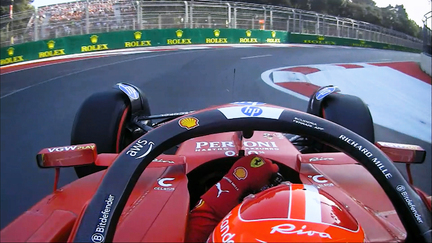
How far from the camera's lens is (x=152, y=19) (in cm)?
1780

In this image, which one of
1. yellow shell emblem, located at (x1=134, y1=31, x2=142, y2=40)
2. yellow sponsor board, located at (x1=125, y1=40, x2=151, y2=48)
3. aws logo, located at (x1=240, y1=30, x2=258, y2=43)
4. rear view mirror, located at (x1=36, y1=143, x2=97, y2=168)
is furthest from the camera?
aws logo, located at (x1=240, y1=30, x2=258, y2=43)

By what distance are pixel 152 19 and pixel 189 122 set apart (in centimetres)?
1706

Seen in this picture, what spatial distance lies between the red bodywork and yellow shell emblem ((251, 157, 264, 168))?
0.39m

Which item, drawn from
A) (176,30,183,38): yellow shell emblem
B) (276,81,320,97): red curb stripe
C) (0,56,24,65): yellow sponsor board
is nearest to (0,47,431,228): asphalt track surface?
(276,81,320,97): red curb stripe

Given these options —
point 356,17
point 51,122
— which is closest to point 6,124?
point 51,122

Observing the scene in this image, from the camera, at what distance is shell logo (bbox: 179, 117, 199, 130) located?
1491mm

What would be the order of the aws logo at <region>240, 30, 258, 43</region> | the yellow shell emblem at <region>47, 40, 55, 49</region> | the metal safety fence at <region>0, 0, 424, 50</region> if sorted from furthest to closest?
1. the aws logo at <region>240, 30, 258, 43</region>
2. the yellow shell emblem at <region>47, 40, 55, 49</region>
3. the metal safety fence at <region>0, 0, 424, 50</region>

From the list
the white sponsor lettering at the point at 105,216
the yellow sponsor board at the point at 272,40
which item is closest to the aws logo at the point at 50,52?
the yellow sponsor board at the point at 272,40

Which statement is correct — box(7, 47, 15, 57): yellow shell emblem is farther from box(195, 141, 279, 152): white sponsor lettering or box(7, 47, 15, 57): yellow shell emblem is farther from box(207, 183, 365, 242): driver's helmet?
box(207, 183, 365, 242): driver's helmet

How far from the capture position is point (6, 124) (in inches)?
219

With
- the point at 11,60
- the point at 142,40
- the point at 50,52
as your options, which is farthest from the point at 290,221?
the point at 142,40

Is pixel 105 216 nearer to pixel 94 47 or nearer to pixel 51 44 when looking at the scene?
pixel 51 44

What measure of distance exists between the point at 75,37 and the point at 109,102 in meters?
12.7

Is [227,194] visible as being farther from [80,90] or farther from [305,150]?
[80,90]
